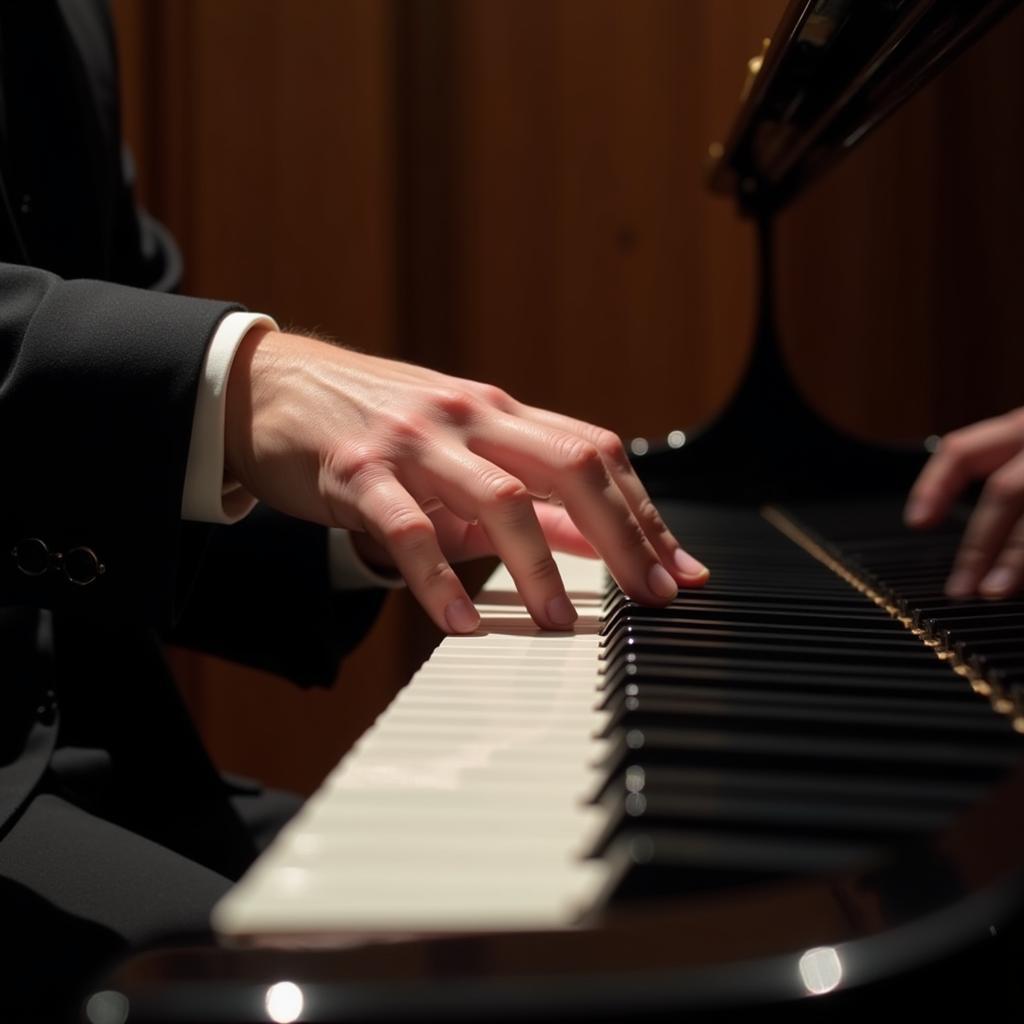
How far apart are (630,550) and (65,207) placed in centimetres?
63

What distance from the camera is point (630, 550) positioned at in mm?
650

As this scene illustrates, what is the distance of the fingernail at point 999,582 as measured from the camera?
2.25ft

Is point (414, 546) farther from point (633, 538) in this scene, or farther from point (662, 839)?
point (662, 839)

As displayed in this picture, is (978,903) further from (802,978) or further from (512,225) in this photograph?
(512,225)

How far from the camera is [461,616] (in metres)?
0.62

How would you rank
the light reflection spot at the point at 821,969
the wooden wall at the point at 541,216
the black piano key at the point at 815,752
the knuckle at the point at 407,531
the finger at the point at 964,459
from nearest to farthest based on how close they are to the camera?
the light reflection spot at the point at 821,969, the black piano key at the point at 815,752, the knuckle at the point at 407,531, the finger at the point at 964,459, the wooden wall at the point at 541,216

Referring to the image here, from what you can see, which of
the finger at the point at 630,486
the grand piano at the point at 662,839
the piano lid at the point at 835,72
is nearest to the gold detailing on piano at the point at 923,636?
the grand piano at the point at 662,839

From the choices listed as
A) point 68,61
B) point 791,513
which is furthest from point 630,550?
point 68,61

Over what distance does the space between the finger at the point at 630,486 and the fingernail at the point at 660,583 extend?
0.14ft

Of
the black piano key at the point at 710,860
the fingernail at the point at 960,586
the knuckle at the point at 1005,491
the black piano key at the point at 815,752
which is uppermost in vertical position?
the black piano key at the point at 710,860

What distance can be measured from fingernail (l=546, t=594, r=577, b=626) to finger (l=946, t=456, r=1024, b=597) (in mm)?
222

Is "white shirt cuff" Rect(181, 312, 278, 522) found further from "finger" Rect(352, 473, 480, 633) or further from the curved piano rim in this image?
the curved piano rim

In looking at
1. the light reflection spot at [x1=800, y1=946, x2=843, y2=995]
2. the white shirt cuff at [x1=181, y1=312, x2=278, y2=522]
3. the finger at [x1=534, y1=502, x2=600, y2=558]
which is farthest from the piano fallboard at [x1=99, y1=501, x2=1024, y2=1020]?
the finger at [x1=534, y1=502, x2=600, y2=558]

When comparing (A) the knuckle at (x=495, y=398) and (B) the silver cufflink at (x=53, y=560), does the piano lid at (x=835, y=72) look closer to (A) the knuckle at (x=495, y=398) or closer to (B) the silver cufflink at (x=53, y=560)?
(A) the knuckle at (x=495, y=398)
